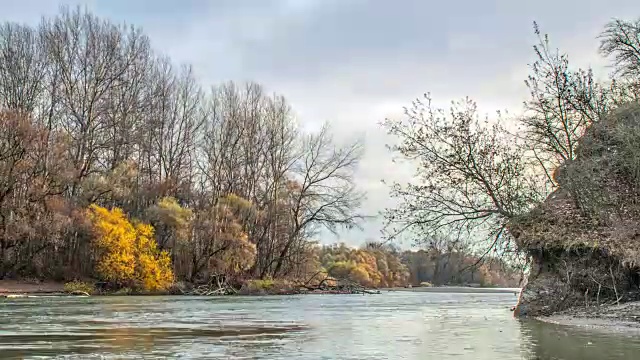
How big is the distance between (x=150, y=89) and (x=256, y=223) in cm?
1637

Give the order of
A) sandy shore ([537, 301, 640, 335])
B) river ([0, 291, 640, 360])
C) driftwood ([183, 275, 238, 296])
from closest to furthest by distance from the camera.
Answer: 1. river ([0, 291, 640, 360])
2. sandy shore ([537, 301, 640, 335])
3. driftwood ([183, 275, 238, 296])

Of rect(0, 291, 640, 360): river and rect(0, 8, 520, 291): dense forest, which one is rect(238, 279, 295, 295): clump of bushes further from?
rect(0, 291, 640, 360): river

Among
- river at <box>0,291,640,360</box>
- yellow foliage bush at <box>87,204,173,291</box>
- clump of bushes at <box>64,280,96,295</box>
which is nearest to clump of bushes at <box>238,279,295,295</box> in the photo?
yellow foliage bush at <box>87,204,173,291</box>

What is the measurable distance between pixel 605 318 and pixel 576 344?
6552 mm

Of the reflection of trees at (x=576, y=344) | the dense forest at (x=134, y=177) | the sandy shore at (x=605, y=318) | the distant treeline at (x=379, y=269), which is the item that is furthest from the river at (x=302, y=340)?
the distant treeline at (x=379, y=269)

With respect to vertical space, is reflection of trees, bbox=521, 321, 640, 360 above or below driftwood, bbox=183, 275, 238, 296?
below

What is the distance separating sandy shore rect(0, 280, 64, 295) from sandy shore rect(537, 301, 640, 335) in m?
38.2

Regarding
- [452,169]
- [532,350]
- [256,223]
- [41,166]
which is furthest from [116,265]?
[532,350]

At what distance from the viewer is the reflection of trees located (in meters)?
11.9

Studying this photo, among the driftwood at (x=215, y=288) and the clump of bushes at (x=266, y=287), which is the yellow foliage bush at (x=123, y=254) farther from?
the clump of bushes at (x=266, y=287)

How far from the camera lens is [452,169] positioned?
2355 centimetres

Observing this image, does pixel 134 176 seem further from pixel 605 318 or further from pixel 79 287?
pixel 605 318

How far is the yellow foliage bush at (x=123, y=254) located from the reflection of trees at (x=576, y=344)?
3985 centimetres

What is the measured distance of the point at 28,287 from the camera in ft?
163
